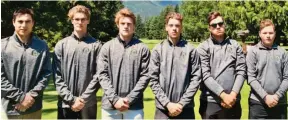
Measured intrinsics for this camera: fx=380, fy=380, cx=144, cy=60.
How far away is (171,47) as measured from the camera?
555cm

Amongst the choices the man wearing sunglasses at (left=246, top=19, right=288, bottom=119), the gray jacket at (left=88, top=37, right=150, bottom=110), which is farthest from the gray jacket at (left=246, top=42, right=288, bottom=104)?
the gray jacket at (left=88, top=37, right=150, bottom=110)

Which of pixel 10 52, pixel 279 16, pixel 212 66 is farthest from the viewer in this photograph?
pixel 279 16

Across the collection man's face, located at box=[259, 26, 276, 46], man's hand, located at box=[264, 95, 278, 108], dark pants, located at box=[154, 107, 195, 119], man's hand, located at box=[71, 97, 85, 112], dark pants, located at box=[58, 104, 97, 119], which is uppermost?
man's face, located at box=[259, 26, 276, 46]

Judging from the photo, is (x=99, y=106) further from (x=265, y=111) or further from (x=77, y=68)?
(x=265, y=111)

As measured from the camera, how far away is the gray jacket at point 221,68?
5645 mm

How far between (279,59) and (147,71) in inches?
80.3

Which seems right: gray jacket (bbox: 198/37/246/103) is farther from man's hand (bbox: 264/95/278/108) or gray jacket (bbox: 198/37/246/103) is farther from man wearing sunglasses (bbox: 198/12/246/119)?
man's hand (bbox: 264/95/278/108)

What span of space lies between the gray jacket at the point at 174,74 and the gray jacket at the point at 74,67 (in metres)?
0.91

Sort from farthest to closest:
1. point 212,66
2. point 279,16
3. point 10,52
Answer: point 279,16, point 212,66, point 10,52

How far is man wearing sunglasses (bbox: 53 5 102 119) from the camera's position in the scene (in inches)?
218

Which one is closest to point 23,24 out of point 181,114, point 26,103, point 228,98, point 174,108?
point 26,103

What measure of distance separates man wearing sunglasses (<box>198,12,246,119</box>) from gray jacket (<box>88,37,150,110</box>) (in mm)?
941

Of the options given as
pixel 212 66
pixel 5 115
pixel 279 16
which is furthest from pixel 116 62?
pixel 279 16

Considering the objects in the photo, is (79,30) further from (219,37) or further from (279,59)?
(279,59)
